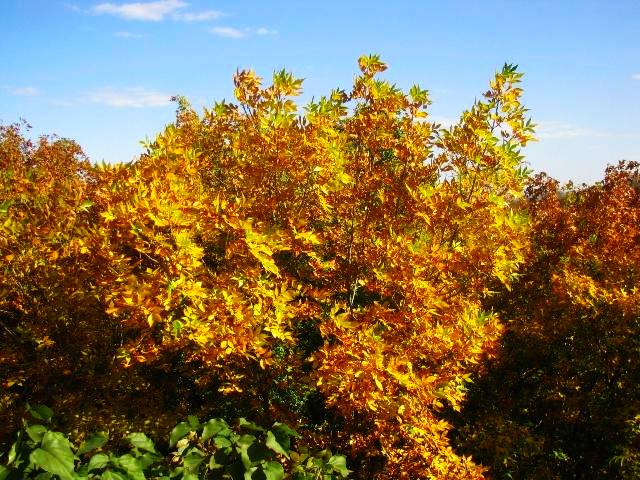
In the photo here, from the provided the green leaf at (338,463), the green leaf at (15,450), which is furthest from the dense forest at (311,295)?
the green leaf at (15,450)

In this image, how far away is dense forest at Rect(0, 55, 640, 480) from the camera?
5.12m

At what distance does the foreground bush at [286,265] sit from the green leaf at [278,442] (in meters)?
2.22

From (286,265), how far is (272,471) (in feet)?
19.8

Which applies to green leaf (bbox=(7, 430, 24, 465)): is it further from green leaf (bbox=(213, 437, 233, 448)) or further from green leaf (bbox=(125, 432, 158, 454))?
green leaf (bbox=(213, 437, 233, 448))

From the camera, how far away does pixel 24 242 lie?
6.01 metres

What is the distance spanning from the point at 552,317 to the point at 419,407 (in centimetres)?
569

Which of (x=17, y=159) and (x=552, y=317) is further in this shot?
(x=17, y=159)

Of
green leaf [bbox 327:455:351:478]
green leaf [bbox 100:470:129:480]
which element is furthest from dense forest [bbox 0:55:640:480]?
green leaf [bbox 100:470:129:480]

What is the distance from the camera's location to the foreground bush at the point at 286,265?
509 cm

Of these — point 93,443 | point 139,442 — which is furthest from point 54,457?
point 139,442

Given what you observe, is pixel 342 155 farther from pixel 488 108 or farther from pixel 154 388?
pixel 154 388

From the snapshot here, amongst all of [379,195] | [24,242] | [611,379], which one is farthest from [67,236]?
[611,379]

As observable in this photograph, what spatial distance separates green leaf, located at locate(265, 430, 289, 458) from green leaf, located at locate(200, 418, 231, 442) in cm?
31

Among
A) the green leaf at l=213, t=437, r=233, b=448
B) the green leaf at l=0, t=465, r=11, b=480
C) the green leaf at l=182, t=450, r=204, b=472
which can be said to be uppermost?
the green leaf at l=213, t=437, r=233, b=448
